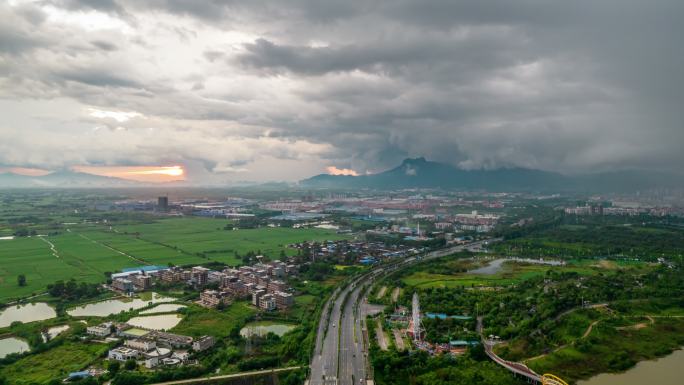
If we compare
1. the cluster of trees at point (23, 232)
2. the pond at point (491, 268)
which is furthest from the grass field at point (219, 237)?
the pond at point (491, 268)

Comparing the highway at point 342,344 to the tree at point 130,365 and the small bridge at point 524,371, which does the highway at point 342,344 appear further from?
the tree at point 130,365

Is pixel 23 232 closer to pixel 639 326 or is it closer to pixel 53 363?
pixel 53 363

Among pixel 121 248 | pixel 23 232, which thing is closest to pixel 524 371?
pixel 121 248

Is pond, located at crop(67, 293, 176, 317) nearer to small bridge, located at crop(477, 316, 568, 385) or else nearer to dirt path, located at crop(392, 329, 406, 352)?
dirt path, located at crop(392, 329, 406, 352)

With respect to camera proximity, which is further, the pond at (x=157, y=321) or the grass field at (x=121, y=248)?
the grass field at (x=121, y=248)

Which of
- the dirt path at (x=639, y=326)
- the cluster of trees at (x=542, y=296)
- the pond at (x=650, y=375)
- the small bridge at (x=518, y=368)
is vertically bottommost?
the pond at (x=650, y=375)

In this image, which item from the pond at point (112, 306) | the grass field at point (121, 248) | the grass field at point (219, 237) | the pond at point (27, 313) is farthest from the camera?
the grass field at point (219, 237)

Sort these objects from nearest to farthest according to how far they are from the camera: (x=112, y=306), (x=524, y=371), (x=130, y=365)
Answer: (x=130, y=365) < (x=524, y=371) < (x=112, y=306)
